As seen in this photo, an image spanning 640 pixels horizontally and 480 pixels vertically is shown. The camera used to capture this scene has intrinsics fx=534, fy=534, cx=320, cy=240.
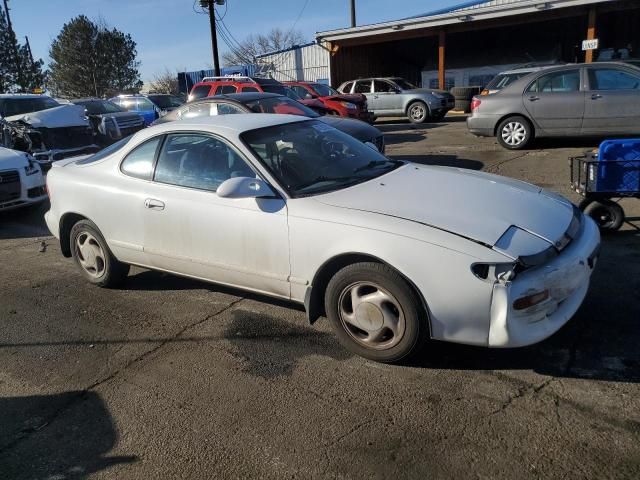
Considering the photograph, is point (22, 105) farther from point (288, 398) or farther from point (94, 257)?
point (288, 398)

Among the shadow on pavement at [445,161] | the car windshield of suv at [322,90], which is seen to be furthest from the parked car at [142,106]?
the shadow on pavement at [445,161]

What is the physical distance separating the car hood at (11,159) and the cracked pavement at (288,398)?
3.88 metres

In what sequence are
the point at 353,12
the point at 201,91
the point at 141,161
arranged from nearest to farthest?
the point at 141,161
the point at 201,91
the point at 353,12

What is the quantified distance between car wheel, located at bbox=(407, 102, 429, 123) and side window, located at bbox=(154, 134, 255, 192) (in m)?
15.0

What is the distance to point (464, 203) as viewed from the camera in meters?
3.33

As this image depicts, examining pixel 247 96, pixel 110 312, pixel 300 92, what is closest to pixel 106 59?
pixel 300 92

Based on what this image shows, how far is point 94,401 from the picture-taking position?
3162mm

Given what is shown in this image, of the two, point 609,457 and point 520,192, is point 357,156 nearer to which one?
point 520,192

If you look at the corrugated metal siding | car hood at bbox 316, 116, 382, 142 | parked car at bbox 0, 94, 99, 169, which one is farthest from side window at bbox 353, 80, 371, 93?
car hood at bbox 316, 116, 382, 142

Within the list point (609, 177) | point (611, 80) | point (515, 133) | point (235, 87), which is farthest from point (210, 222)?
point (235, 87)

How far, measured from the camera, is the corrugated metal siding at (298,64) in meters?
28.9

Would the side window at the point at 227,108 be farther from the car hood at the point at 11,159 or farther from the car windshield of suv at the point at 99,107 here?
the car windshield of suv at the point at 99,107

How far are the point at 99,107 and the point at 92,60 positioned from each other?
38950 mm

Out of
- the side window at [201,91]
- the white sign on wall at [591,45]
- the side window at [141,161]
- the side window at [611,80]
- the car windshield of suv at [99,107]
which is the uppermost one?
the white sign on wall at [591,45]
